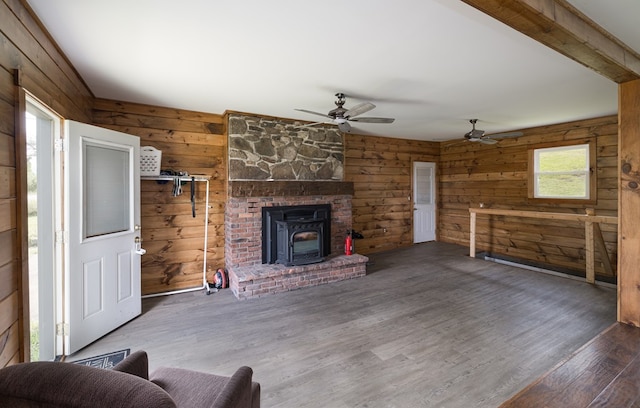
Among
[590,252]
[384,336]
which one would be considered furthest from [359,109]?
[590,252]

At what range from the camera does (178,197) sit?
13.5 feet

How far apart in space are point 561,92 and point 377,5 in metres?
2.99

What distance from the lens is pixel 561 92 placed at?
344 centimetres

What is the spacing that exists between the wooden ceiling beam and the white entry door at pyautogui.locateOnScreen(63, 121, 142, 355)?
10.7 ft


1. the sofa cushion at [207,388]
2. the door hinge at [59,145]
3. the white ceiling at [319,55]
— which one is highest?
the white ceiling at [319,55]

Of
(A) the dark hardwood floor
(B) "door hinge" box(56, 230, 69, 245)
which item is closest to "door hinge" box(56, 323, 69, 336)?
(A) the dark hardwood floor

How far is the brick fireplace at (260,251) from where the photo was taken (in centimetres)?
393

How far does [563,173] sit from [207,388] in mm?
6302

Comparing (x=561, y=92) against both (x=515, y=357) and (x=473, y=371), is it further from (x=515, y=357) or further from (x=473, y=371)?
(x=473, y=371)

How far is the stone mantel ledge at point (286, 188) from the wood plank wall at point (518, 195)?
3371mm

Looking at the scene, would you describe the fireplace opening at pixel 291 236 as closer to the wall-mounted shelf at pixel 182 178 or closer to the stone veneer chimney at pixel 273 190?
the stone veneer chimney at pixel 273 190

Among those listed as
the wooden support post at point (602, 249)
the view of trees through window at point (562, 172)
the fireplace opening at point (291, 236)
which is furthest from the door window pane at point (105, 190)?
the view of trees through window at point (562, 172)

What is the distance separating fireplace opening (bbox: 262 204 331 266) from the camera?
4.23 m

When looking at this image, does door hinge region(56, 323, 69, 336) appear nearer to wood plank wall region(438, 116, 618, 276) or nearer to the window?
wood plank wall region(438, 116, 618, 276)
